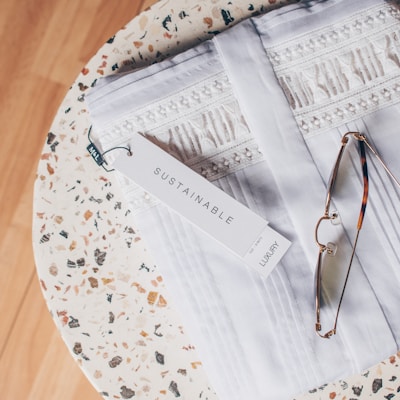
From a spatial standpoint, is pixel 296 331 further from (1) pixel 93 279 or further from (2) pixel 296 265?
(1) pixel 93 279

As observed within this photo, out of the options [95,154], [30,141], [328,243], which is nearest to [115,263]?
[95,154]

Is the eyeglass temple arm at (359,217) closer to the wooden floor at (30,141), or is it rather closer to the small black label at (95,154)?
the small black label at (95,154)

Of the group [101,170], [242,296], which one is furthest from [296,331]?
[101,170]

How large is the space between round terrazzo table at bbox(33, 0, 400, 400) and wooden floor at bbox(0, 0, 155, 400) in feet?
0.97

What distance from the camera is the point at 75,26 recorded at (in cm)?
87

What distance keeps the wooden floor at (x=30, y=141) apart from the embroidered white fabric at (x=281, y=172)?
0.40 metres

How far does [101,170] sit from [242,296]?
0.24 meters

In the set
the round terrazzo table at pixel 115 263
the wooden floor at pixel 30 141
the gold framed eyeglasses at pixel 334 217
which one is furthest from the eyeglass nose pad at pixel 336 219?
the wooden floor at pixel 30 141

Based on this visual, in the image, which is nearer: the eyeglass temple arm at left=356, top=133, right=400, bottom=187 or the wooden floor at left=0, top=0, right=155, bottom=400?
the eyeglass temple arm at left=356, top=133, right=400, bottom=187

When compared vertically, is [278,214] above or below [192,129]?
below

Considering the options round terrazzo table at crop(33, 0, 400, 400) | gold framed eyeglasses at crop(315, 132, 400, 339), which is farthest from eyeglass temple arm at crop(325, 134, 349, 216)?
round terrazzo table at crop(33, 0, 400, 400)

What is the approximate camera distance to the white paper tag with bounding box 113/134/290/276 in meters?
0.50

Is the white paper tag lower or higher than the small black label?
lower

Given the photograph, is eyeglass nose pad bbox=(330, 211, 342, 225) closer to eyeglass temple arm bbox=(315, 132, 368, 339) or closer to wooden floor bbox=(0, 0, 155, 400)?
eyeglass temple arm bbox=(315, 132, 368, 339)
